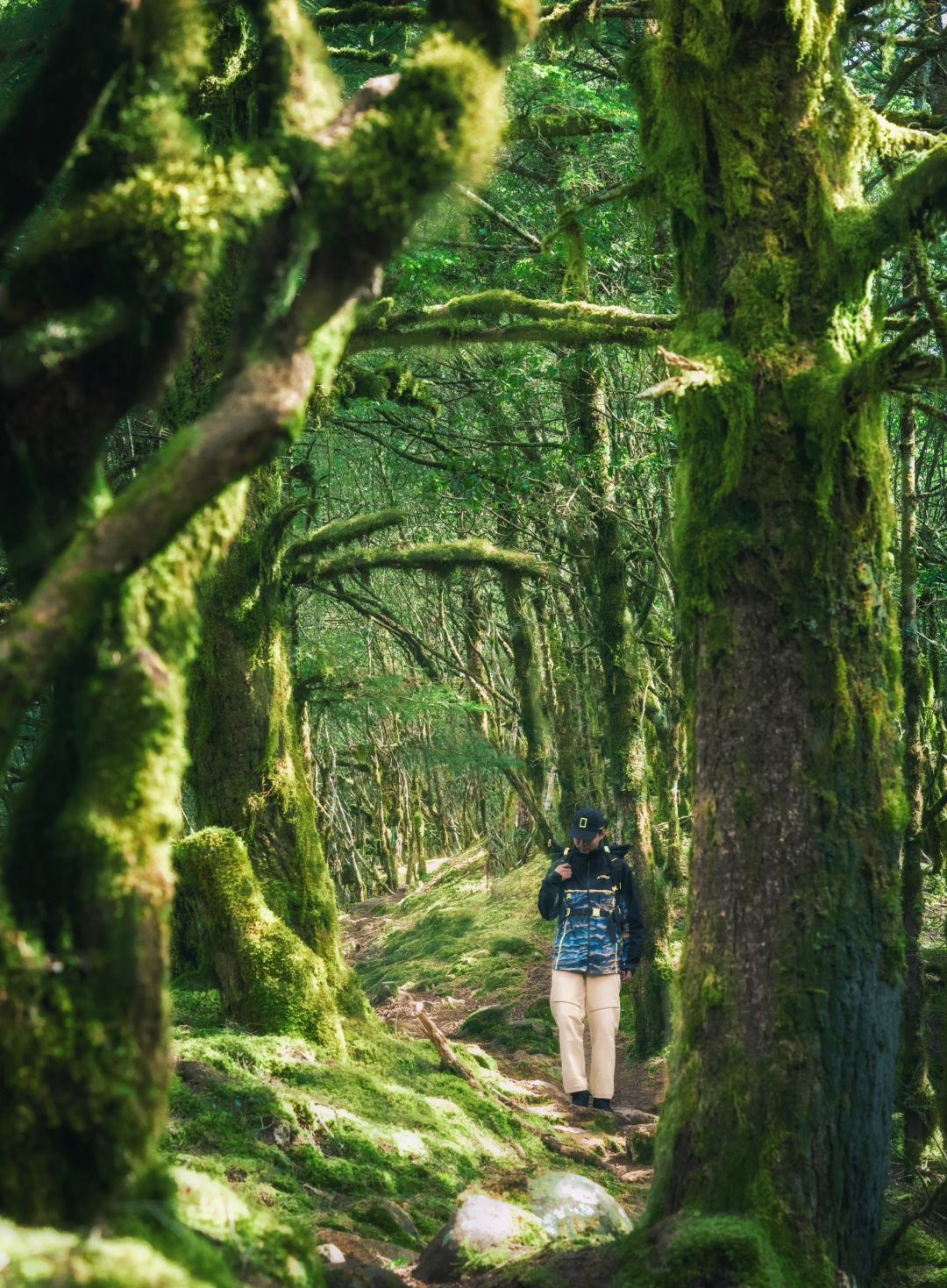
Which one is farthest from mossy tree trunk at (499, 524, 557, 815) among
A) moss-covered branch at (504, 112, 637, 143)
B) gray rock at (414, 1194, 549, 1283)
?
gray rock at (414, 1194, 549, 1283)

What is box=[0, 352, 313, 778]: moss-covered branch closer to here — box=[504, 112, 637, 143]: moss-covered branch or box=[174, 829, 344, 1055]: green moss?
box=[174, 829, 344, 1055]: green moss

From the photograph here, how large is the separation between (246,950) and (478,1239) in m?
3.48

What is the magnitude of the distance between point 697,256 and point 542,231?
26.2ft

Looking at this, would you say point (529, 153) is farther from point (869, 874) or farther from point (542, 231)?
point (869, 874)

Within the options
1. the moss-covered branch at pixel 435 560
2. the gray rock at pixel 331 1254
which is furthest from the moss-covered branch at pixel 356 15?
the gray rock at pixel 331 1254

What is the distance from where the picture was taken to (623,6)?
8.66 meters

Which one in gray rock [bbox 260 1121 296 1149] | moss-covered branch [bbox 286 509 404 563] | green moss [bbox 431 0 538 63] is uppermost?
moss-covered branch [bbox 286 509 404 563]

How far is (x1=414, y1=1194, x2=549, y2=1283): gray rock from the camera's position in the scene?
18.5 ft

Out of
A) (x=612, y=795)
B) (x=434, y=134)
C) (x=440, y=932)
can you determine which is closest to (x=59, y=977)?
(x=434, y=134)

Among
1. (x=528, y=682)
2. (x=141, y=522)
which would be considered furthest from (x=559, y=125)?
(x=141, y=522)

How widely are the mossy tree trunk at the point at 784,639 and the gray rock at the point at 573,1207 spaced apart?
108 cm

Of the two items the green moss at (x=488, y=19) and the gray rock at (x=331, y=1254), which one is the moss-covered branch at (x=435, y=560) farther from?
the green moss at (x=488, y=19)

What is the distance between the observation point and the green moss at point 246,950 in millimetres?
8688

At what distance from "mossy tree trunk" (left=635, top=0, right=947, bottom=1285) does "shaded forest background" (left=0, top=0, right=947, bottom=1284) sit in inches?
0.7
